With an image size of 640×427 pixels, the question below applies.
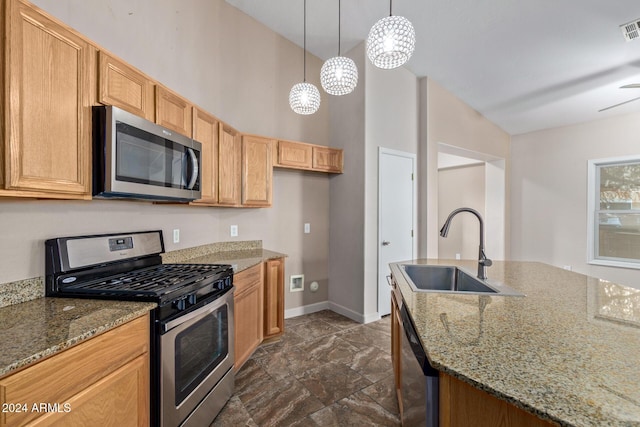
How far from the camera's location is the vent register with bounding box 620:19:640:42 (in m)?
2.47

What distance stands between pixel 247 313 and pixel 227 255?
2.31 ft

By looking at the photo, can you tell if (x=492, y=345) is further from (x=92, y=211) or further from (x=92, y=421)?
(x=92, y=211)

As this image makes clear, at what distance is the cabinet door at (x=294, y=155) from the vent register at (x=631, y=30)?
3158 mm

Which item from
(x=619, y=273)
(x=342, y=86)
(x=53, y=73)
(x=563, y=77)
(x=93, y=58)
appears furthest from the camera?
(x=619, y=273)

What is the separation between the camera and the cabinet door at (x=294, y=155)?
3252mm

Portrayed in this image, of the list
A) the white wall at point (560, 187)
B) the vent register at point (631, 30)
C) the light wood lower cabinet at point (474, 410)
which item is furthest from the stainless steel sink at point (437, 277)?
the white wall at point (560, 187)

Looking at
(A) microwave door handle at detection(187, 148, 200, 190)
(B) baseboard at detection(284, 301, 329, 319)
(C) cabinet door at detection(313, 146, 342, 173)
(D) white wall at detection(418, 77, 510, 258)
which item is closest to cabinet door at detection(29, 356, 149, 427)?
(A) microwave door handle at detection(187, 148, 200, 190)

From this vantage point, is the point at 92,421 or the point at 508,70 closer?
the point at 92,421

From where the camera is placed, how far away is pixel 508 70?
349cm

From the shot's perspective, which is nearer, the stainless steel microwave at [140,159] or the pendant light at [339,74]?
the stainless steel microwave at [140,159]

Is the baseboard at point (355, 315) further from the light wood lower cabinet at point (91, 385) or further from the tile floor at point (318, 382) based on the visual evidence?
the light wood lower cabinet at point (91, 385)

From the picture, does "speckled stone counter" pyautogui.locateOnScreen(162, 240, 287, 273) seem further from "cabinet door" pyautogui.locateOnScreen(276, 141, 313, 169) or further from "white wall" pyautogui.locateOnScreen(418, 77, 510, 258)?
"white wall" pyautogui.locateOnScreen(418, 77, 510, 258)

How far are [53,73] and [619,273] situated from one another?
6.69 metres

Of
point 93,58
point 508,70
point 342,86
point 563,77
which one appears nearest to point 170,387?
point 93,58
